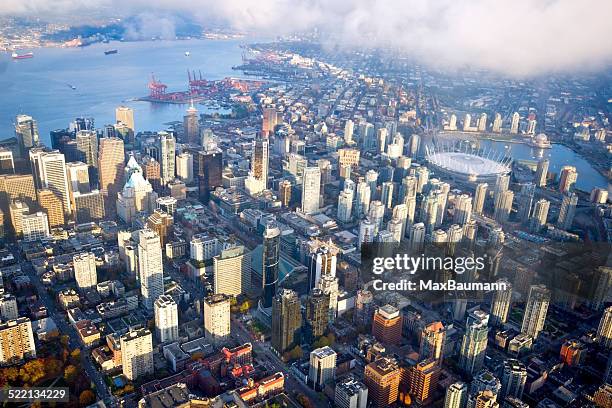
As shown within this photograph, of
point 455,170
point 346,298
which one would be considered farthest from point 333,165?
point 346,298

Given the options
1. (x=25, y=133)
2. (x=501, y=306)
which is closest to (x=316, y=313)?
(x=501, y=306)

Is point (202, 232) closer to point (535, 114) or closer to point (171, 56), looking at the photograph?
point (535, 114)

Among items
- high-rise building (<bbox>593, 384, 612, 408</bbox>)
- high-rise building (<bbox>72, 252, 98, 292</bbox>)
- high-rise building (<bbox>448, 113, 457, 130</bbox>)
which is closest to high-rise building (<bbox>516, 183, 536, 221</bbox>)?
high-rise building (<bbox>448, 113, 457, 130</bbox>)

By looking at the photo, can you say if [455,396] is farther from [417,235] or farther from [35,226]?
[35,226]

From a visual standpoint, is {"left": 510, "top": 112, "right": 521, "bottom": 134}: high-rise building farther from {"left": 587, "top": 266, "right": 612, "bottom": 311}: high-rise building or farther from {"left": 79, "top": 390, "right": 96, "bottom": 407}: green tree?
{"left": 79, "top": 390, "right": 96, "bottom": 407}: green tree

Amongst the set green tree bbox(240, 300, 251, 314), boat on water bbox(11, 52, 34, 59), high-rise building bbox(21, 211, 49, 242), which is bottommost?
green tree bbox(240, 300, 251, 314)
